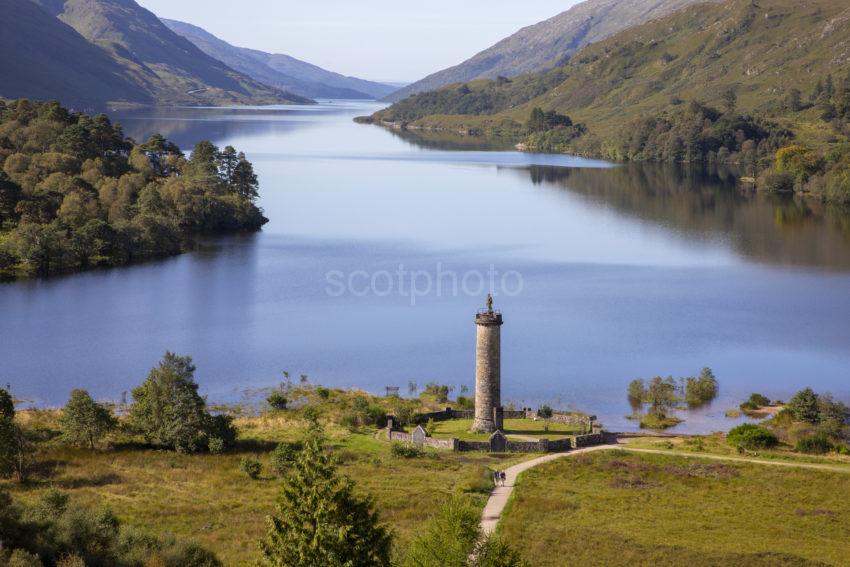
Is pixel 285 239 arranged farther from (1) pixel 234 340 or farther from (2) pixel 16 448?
(2) pixel 16 448

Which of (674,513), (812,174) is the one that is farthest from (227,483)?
(812,174)

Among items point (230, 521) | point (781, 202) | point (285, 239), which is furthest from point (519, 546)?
point (781, 202)

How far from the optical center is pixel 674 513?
40281 mm

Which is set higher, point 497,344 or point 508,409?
point 497,344

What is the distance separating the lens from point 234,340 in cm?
7312

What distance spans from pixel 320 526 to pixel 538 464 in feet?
68.9

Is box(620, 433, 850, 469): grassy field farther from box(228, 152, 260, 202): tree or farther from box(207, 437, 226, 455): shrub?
box(228, 152, 260, 202): tree

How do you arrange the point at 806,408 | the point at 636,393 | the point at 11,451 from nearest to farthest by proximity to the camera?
the point at 11,451, the point at 806,408, the point at 636,393

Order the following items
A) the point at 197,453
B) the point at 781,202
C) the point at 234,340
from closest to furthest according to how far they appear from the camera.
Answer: the point at 197,453, the point at 234,340, the point at 781,202

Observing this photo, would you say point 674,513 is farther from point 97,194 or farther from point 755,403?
point 97,194

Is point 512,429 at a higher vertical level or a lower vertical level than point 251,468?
lower

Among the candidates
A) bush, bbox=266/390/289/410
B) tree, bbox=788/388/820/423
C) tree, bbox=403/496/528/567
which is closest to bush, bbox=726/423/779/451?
tree, bbox=788/388/820/423

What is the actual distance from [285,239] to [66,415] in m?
68.6

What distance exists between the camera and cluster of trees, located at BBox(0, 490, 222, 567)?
28688 millimetres
